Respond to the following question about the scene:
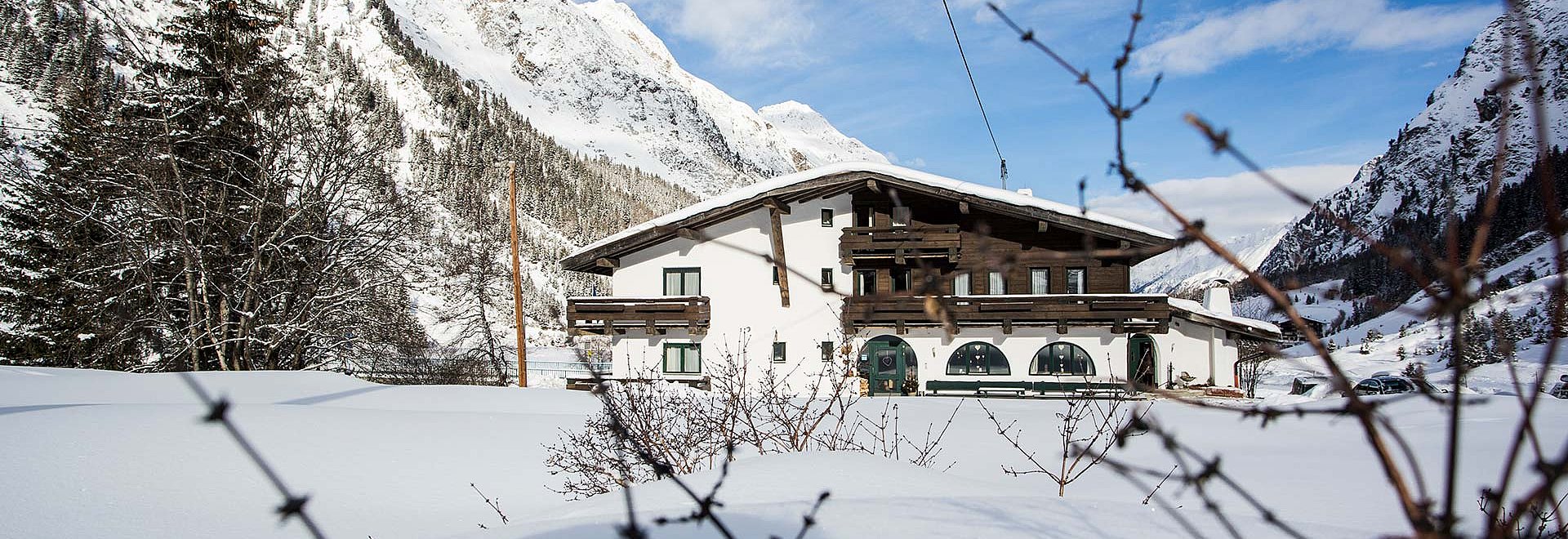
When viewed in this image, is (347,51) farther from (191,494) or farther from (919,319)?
(191,494)

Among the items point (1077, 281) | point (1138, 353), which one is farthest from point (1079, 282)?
point (1138, 353)

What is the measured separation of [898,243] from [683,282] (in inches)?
234

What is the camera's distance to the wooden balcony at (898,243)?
66.9ft

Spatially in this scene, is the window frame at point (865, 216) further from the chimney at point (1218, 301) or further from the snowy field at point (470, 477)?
the snowy field at point (470, 477)

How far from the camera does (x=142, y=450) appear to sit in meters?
5.21

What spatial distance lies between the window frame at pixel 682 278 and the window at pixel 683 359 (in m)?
1.35

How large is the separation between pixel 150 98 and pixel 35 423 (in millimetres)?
14132

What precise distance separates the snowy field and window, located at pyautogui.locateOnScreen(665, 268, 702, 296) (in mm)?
12685

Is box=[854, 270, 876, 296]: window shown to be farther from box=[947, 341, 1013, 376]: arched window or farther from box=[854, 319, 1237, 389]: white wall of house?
box=[947, 341, 1013, 376]: arched window

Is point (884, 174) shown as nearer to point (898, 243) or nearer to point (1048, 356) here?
point (898, 243)

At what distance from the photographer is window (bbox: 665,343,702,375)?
22.0 metres

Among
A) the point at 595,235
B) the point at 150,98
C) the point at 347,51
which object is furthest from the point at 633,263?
the point at 347,51

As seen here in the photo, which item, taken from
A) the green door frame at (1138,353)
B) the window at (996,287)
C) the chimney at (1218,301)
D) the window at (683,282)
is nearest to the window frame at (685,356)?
the window at (683,282)

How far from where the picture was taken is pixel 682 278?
22.5 metres
